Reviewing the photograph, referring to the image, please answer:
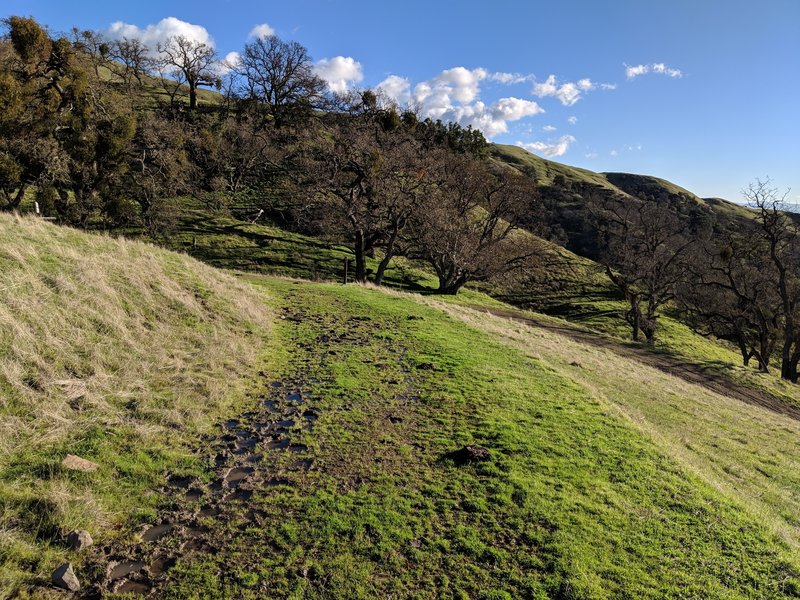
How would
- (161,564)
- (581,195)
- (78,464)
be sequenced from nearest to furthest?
1. (161,564)
2. (78,464)
3. (581,195)

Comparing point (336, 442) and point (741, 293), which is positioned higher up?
point (741, 293)

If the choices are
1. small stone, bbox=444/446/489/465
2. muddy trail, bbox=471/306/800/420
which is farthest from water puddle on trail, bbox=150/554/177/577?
muddy trail, bbox=471/306/800/420

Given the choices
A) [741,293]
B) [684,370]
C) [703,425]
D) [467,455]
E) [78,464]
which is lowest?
[684,370]

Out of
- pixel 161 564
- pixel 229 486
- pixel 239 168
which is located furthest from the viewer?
pixel 239 168

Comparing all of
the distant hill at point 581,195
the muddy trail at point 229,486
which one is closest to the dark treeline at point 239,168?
the muddy trail at point 229,486

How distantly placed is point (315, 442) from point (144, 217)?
39011mm

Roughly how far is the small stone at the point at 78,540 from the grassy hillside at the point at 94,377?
5.1 inches

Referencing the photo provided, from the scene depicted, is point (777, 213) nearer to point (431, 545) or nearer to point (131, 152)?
point (431, 545)

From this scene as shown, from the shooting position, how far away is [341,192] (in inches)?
1519

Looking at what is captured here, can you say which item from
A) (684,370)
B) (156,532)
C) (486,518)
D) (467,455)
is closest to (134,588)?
(156,532)

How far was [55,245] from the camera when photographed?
1305 cm

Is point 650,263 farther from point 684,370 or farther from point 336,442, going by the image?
point 336,442

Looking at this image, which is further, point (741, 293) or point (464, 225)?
point (464, 225)

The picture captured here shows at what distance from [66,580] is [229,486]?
2.48 m
